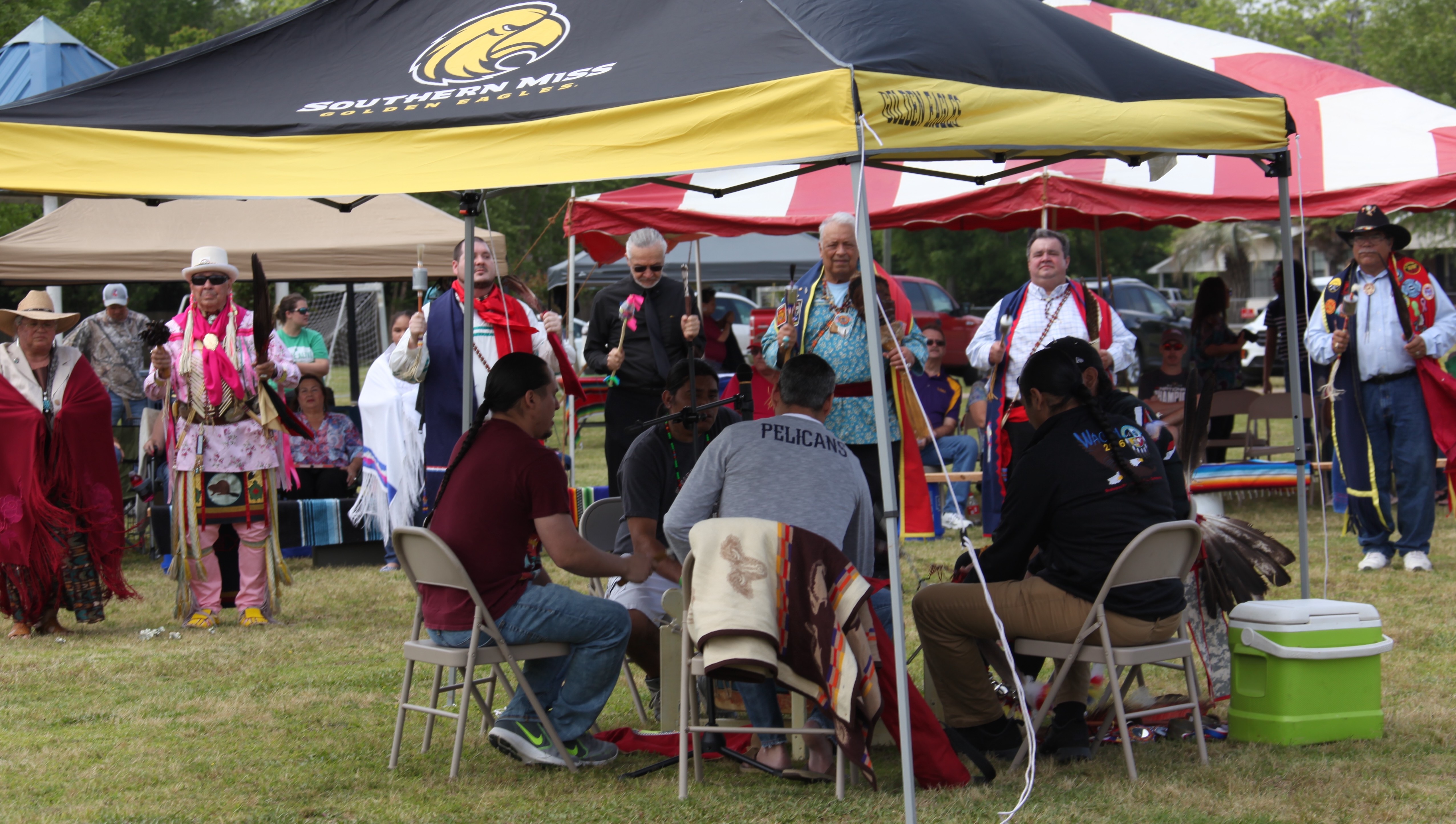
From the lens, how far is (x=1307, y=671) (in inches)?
165

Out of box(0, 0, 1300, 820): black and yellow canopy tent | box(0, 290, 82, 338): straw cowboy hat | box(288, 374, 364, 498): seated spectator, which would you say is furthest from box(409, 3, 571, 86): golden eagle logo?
box(288, 374, 364, 498): seated spectator

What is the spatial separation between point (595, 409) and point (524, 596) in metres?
11.5

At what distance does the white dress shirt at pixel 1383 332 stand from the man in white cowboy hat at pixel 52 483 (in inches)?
242

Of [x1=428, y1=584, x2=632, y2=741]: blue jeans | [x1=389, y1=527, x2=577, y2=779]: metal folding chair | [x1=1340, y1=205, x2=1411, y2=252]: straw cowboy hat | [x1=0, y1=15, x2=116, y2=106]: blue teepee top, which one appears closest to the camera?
[x1=389, y1=527, x2=577, y2=779]: metal folding chair

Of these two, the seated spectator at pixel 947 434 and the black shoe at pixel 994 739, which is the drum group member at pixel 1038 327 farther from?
the seated spectator at pixel 947 434

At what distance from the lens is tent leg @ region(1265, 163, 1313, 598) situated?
4.62m

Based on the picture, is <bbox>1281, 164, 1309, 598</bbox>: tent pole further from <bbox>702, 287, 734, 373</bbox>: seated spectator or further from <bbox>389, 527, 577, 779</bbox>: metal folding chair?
<bbox>702, 287, 734, 373</bbox>: seated spectator

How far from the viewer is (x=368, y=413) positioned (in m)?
8.14

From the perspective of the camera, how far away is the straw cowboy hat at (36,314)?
20.5ft

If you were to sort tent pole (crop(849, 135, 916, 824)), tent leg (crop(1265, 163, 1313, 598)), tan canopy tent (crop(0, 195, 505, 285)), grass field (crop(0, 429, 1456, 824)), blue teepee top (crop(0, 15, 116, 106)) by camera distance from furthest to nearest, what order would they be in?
blue teepee top (crop(0, 15, 116, 106)), tan canopy tent (crop(0, 195, 505, 285)), tent leg (crop(1265, 163, 1313, 598)), grass field (crop(0, 429, 1456, 824)), tent pole (crop(849, 135, 916, 824))

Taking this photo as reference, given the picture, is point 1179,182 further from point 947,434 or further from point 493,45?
point 493,45

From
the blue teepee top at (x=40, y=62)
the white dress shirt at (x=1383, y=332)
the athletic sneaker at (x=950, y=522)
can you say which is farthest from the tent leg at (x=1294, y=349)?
the blue teepee top at (x=40, y=62)

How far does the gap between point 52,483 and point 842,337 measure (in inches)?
149

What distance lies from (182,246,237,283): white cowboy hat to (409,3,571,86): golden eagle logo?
255 cm
